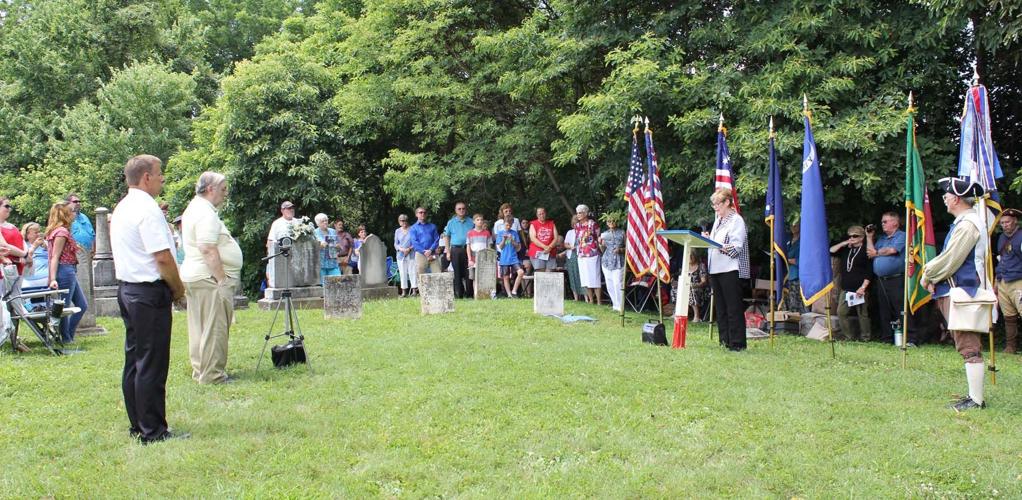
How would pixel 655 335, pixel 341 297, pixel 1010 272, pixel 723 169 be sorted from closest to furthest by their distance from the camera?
pixel 655 335 → pixel 1010 272 → pixel 723 169 → pixel 341 297

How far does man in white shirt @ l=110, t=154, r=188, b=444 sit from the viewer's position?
17.3ft

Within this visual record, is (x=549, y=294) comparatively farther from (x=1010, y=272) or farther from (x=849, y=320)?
(x=1010, y=272)

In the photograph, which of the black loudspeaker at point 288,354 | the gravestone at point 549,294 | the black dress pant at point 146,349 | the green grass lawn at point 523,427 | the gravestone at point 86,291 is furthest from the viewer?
the gravestone at point 549,294

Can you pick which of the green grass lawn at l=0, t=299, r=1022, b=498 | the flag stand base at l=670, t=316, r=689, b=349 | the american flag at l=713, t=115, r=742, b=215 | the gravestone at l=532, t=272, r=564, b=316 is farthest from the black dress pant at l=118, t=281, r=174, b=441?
the gravestone at l=532, t=272, r=564, b=316

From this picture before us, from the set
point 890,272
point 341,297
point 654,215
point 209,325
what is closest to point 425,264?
point 341,297

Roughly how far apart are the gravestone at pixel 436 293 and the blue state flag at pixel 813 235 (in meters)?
5.83

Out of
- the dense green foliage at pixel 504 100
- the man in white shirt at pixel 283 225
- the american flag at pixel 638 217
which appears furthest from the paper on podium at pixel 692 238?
the man in white shirt at pixel 283 225

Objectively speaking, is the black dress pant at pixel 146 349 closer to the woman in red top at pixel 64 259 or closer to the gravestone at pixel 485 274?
the woman in red top at pixel 64 259

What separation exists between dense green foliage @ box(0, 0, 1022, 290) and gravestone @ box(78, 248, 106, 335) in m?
7.64

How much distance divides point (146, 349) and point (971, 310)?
258 inches

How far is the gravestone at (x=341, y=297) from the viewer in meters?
12.3

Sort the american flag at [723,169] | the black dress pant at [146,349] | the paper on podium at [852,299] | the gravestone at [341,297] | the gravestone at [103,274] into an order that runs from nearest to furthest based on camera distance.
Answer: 1. the black dress pant at [146,349]
2. the american flag at [723,169]
3. the paper on podium at [852,299]
4. the gravestone at [341,297]
5. the gravestone at [103,274]

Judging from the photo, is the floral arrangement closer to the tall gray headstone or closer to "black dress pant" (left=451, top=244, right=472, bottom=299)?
the tall gray headstone

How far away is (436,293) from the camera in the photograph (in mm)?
12820
